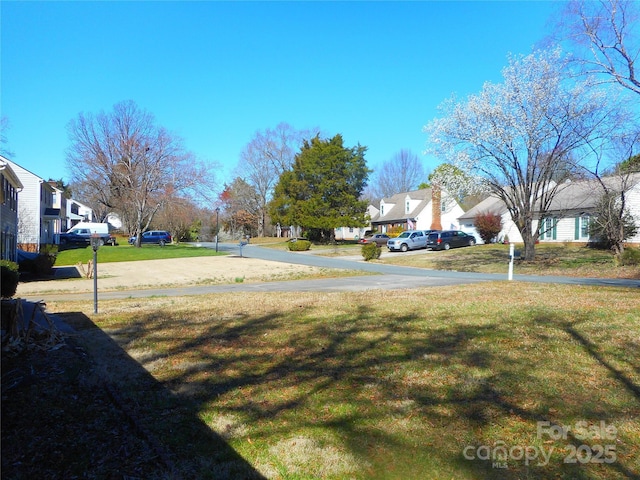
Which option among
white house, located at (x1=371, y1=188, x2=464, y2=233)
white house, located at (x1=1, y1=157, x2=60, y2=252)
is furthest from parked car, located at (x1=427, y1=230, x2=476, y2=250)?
white house, located at (x1=1, y1=157, x2=60, y2=252)

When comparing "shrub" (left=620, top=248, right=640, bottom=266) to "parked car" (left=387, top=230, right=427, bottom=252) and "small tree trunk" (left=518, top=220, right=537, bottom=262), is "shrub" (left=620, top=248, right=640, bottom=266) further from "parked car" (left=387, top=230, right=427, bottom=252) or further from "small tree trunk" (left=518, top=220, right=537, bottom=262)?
"parked car" (left=387, top=230, right=427, bottom=252)

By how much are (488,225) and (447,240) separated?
4986 millimetres

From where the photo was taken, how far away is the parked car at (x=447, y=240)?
38219mm

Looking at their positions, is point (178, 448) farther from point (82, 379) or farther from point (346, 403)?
point (82, 379)

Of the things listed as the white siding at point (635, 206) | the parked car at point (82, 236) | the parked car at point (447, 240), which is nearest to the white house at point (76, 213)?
the parked car at point (82, 236)

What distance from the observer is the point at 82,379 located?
5.41 metres

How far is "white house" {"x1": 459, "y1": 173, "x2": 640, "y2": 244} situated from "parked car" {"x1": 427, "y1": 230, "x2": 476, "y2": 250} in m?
4.56

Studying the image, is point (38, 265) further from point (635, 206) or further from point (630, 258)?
point (635, 206)

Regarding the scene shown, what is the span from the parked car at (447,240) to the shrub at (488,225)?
6.41ft

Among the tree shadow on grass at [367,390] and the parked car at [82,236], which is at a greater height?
the parked car at [82,236]

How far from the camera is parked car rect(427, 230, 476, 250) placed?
38.2 meters

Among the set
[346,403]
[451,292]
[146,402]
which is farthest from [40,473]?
[451,292]

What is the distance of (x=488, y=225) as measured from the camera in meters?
41.0

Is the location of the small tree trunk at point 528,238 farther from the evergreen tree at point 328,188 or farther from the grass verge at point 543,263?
the evergreen tree at point 328,188
